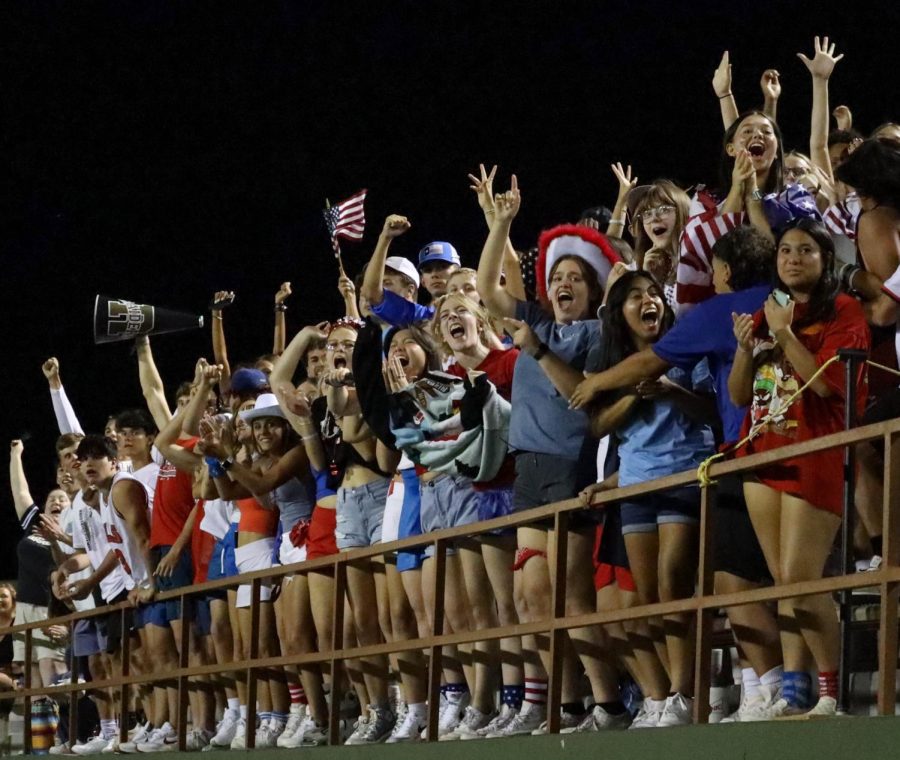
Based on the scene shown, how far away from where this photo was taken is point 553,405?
6.98 meters

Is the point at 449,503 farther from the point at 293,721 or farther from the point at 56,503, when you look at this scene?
the point at 56,503

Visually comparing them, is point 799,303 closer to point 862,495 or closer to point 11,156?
point 862,495

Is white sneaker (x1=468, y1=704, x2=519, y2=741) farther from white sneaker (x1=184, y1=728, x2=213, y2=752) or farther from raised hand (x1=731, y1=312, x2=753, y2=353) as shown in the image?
white sneaker (x1=184, y1=728, x2=213, y2=752)

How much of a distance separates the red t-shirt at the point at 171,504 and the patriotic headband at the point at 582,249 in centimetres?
379

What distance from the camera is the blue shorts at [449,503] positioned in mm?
7516

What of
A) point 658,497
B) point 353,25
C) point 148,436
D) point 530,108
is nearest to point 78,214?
point 353,25

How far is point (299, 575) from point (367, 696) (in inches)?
29.0

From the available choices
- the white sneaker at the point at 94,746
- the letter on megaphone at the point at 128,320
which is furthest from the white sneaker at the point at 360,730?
the letter on megaphone at the point at 128,320

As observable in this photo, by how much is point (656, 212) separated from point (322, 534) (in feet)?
7.60

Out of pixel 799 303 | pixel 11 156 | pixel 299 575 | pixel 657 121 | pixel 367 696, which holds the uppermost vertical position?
pixel 11 156

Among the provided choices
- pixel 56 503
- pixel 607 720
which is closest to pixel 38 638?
pixel 56 503

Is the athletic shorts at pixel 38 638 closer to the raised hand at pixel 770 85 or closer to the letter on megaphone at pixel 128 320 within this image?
the letter on megaphone at pixel 128 320

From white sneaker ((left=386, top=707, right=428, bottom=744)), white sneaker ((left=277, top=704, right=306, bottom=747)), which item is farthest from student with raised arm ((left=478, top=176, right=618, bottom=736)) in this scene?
white sneaker ((left=277, top=704, right=306, bottom=747))

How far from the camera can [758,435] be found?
5801 millimetres
